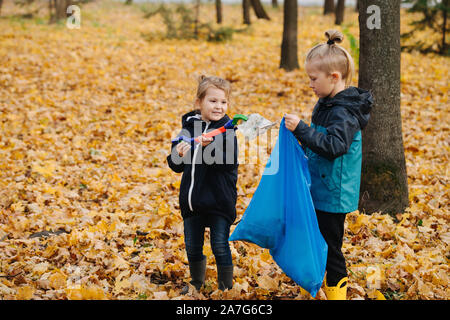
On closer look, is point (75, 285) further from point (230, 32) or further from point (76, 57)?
point (230, 32)

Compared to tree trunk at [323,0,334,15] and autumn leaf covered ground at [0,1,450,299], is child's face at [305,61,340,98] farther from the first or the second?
tree trunk at [323,0,334,15]

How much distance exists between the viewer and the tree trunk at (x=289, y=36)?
9.88 metres

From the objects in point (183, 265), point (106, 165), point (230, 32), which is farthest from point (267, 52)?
point (183, 265)

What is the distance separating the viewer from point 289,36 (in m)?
9.87

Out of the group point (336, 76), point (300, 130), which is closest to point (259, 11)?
point (336, 76)

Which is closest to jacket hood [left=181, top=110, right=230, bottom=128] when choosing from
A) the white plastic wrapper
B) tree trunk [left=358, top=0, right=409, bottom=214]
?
the white plastic wrapper

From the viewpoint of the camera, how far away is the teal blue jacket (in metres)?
2.31

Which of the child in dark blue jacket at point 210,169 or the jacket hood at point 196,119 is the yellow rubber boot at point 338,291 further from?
the jacket hood at point 196,119

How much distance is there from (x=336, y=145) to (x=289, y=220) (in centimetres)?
58

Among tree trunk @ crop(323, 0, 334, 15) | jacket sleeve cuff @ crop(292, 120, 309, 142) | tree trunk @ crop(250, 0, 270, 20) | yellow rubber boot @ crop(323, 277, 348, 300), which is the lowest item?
yellow rubber boot @ crop(323, 277, 348, 300)

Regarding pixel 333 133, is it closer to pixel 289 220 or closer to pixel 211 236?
pixel 289 220

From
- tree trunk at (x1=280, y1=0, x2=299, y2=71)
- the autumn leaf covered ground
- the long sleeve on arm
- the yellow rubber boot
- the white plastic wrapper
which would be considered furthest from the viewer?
tree trunk at (x1=280, y1=0, x2=299, y2=71)

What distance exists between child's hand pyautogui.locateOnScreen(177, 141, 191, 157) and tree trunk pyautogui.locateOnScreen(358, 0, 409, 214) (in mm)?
2377
